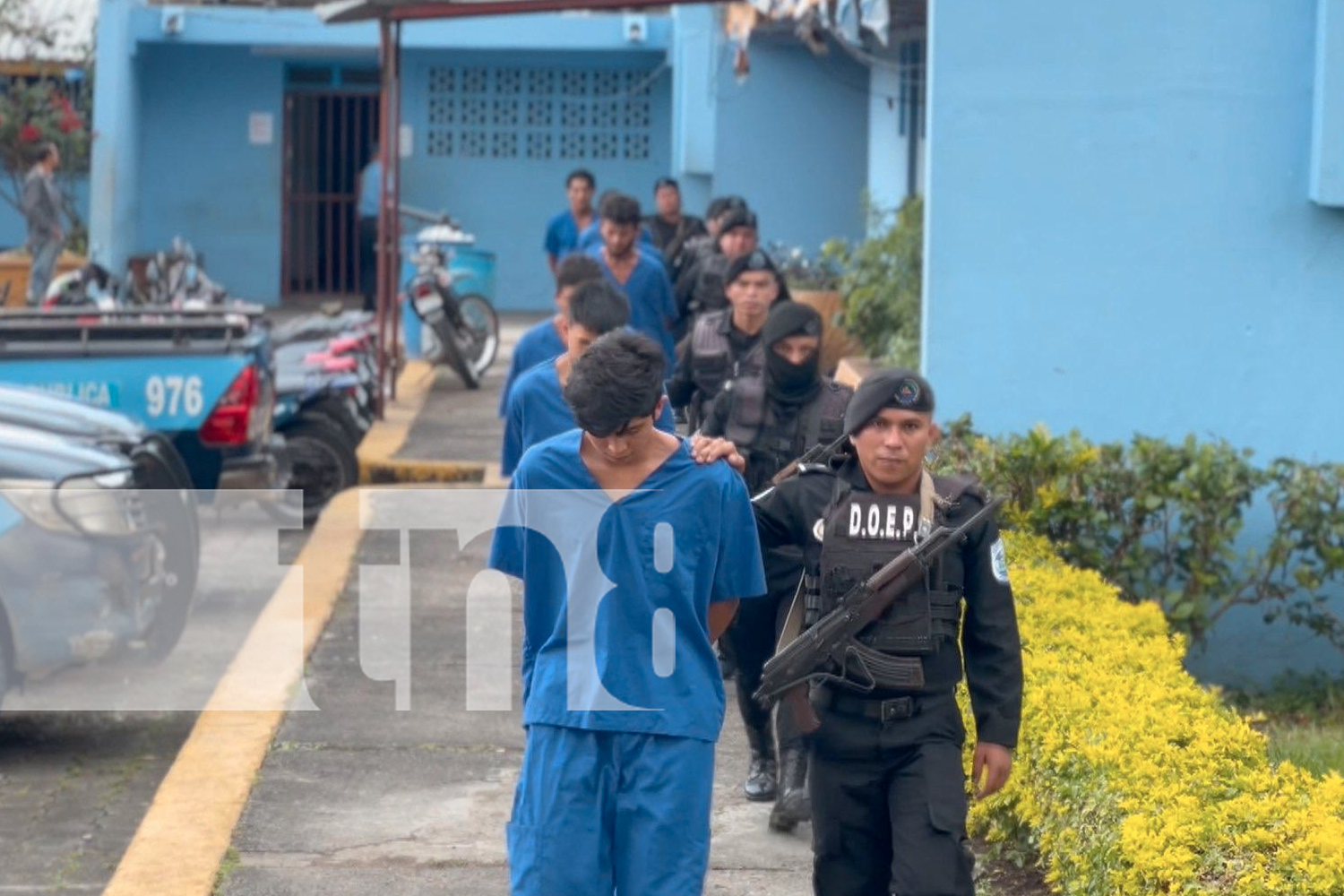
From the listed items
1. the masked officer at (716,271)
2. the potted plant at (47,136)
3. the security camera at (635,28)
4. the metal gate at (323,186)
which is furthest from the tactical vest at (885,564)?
the metal gate at (323,186)

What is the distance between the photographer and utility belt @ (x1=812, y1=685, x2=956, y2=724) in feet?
13.3

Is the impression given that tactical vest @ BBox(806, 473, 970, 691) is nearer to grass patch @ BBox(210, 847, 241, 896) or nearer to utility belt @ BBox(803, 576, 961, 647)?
utility belt @ BBox(803, 576, 961, 647)

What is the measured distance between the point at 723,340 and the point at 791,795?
2.00 metres

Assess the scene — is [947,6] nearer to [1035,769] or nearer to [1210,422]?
[1210,422]

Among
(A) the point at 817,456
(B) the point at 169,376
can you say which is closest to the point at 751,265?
(A) the point at 817,456

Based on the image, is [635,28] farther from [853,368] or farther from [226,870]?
[226,870]

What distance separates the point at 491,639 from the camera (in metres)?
7.61

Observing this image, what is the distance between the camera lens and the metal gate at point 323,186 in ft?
71.7

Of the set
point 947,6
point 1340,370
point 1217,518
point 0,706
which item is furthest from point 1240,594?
point 0,706

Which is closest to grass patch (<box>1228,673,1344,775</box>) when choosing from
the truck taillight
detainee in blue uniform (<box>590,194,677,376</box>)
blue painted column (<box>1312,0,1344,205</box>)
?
blue painted column (<box>1312,0,1344,205</box>)

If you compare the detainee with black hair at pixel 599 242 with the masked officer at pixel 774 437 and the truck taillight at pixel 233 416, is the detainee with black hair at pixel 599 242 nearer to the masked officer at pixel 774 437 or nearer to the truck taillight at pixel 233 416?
the truck taillight at pixel 233 416

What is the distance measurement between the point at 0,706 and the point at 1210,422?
14.7 ft

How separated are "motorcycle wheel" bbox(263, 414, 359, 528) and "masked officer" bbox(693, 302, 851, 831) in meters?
5.46

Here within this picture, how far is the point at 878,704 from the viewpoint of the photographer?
407cm
